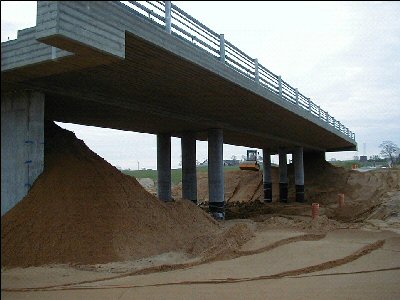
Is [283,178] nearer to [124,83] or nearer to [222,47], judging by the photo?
[222,47]

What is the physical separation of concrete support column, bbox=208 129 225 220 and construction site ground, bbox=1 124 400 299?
5.44 meters

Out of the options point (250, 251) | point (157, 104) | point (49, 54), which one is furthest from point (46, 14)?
point (157, 104)

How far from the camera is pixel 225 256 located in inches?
425

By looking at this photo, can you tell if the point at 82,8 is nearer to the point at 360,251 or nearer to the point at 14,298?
the point at 14,298

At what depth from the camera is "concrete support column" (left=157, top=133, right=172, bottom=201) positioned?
79.8 ft

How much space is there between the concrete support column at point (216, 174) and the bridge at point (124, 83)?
0.05m

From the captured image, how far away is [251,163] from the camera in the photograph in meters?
46.4

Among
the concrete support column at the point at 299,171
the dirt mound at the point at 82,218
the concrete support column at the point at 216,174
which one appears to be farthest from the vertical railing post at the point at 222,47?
the concrete support column at the point at 299,171

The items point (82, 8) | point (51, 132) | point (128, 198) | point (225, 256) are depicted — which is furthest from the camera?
point (51, 132)

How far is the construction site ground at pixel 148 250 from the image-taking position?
298 inches

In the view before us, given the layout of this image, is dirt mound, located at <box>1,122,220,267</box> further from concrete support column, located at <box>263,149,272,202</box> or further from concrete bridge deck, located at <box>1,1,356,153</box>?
concrete support column, located at <box>263,149,272,202</box>

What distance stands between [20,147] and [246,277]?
23.4 feet

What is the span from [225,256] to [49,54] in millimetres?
6563

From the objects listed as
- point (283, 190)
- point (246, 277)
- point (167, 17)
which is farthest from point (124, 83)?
point (283, 190)
